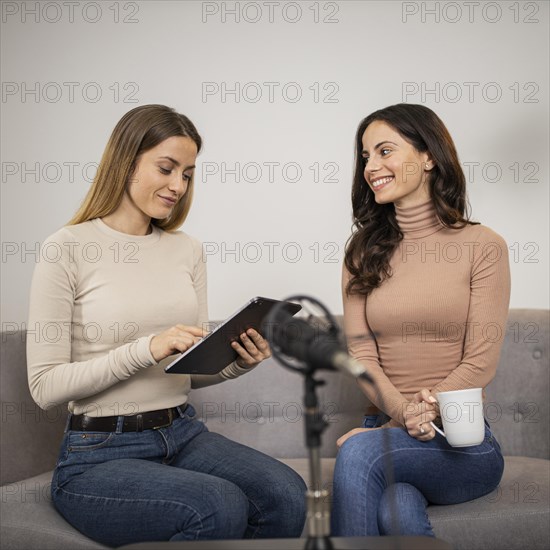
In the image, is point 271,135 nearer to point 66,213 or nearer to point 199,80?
point 199,80

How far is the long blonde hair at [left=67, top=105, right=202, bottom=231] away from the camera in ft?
6.57

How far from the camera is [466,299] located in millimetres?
2090

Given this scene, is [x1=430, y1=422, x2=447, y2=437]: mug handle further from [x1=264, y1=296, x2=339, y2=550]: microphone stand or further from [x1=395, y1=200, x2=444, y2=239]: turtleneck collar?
[x1=264, y1=296, x2=339, y2=550]: microphone stand

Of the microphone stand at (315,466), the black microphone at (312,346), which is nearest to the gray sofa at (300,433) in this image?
the microphone stand at (315,466)

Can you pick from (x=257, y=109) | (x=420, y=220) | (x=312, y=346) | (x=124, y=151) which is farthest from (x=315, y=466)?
(x=257, y=109)

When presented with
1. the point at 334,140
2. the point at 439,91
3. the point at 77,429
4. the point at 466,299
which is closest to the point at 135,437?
the point at 77,429

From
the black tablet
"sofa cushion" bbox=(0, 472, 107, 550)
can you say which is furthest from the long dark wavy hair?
"sofa cushion" bbox=(0, 472, 107, 550)

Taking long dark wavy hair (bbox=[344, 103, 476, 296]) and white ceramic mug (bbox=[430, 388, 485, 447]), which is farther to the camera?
long dark wavy hair (bbox=[344, 103, 476, 296])

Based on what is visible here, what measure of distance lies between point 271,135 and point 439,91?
0.62 meters

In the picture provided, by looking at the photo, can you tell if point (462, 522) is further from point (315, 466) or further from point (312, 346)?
point (312, 346)

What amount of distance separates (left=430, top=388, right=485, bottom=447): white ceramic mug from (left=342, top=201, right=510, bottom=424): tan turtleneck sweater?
0.25 metres

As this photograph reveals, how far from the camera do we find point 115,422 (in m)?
1.86

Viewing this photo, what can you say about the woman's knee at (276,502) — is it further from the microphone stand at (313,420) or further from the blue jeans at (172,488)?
the microphone stand at (313,420)

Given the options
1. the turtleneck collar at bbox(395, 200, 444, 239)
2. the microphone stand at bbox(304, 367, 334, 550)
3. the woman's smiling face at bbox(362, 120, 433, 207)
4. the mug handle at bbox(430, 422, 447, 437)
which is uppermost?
the woman's smiling face at bbox(362, 120, 433, 207)
